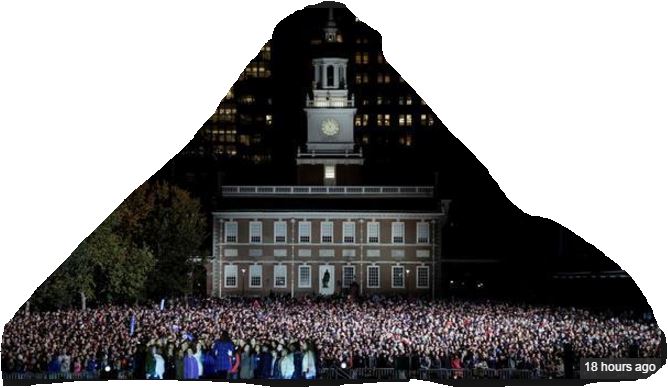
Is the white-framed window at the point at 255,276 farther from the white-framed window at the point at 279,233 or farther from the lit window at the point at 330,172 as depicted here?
the lit window at the point at 330,172

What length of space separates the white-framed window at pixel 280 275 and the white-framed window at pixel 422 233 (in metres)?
1.05

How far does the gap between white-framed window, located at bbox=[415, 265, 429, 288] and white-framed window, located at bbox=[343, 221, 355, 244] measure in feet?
2.02

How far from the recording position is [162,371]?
3559 centimetres

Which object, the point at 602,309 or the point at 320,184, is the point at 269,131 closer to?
the point at 320,184

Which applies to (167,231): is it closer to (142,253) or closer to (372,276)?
(142,253)

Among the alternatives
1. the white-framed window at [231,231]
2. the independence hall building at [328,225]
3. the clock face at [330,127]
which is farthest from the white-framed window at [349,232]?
the white-framed window at [231,231]

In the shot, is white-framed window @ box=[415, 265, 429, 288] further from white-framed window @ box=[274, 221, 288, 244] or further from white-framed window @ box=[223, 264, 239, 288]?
white-framed window @ box=[223, 264, 239, 288]

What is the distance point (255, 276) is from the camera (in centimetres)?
3650

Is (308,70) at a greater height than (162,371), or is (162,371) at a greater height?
(308,70)

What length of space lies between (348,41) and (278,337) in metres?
2.32

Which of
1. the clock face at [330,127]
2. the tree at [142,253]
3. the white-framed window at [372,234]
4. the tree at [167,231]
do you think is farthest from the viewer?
the white-framed window at [372,234]

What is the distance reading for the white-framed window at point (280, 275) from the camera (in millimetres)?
36406

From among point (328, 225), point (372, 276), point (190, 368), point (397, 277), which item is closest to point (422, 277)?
point (397, 277)

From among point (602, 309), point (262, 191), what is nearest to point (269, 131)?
point (262, 191)
